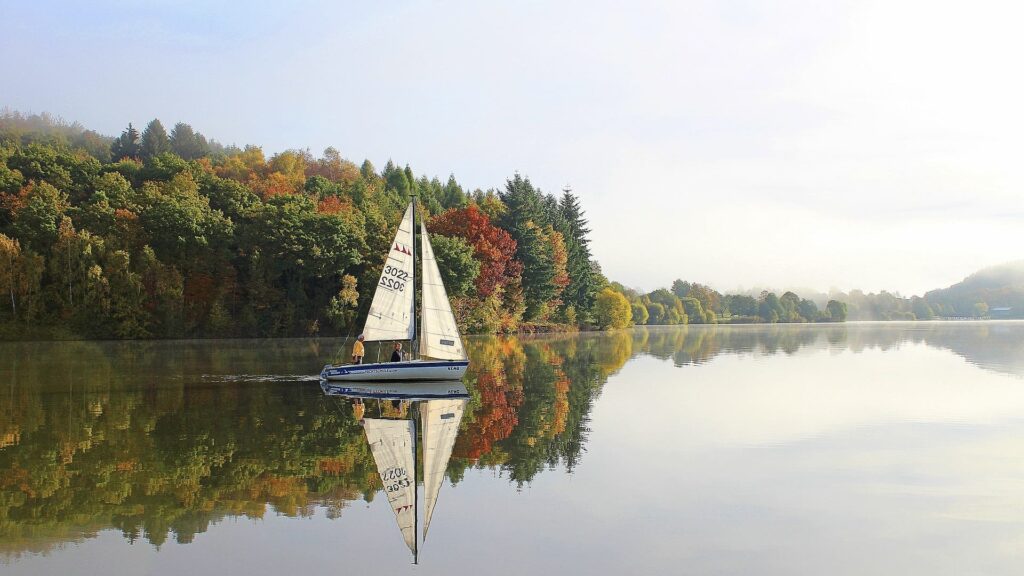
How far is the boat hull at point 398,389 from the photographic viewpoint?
24.3 meters

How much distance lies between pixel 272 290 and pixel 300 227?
6.30 metres

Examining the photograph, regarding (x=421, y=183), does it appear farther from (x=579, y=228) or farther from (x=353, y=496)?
(x=353, y=496)

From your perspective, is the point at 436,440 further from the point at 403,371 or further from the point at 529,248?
the point at 529,248

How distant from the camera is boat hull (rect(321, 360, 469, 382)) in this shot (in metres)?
26.1

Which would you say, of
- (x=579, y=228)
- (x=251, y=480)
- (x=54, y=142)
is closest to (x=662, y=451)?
(x=251, y=480)

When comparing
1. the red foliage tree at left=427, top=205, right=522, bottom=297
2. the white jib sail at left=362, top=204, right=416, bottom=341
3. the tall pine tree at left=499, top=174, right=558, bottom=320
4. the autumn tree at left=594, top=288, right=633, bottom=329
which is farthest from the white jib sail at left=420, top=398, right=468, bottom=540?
the autumn tree at left=594, top=288, right=633, bottom=329

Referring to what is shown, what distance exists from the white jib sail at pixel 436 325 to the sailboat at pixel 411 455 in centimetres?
519

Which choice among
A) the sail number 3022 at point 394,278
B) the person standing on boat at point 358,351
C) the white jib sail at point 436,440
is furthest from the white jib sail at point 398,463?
the sail number 3022 at point 394,278

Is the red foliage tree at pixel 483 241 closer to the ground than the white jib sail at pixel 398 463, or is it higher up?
higher up

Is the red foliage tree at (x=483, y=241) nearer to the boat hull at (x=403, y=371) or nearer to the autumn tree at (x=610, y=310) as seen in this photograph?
the autumn tree at (x=610, y=310)

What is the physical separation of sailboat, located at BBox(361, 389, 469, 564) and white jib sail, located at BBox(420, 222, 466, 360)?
17.0 ft

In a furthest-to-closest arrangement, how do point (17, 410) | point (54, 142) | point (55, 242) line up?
point (54, 142) < point (55, 242) < point (17, 410)

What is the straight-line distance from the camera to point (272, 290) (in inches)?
2714

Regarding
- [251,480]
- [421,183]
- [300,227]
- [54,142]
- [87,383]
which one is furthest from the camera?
[421,183]
